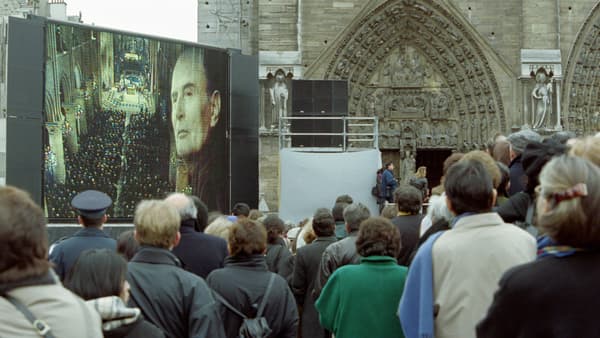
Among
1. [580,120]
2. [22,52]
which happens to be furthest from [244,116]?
[580,120]

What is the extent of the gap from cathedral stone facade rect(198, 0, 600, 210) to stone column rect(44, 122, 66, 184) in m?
8.61

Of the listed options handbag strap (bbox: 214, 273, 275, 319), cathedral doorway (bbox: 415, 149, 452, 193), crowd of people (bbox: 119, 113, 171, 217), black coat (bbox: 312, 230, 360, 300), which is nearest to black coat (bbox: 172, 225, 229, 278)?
handbag strap (bbox: 214, 273, 275, 319)

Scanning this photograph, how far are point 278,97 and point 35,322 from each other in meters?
16.4

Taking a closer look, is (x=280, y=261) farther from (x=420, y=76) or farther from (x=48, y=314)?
(x=420, y=76)

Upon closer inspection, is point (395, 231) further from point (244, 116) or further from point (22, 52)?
point (244, 116)

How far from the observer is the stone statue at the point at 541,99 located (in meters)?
19.0

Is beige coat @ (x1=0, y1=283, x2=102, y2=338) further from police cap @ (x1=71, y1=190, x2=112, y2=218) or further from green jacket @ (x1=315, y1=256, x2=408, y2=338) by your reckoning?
police cap @ (x1=71, y1=190, x2=112, y2=218)

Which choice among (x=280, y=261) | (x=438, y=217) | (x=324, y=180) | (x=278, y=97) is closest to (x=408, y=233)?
(x=438, y=217)

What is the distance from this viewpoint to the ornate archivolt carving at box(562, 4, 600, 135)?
65.1 ft

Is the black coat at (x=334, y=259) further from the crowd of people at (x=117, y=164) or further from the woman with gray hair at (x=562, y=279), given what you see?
the crowd of people at (x=117, y=164)

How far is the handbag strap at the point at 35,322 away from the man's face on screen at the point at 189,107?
380 inches

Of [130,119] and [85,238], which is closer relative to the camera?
[85,238]

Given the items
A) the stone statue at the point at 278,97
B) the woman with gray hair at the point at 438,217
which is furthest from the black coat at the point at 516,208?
the stone statue at the point at 278,97

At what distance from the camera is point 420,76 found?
67.5 feet
